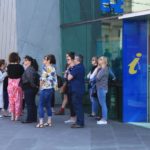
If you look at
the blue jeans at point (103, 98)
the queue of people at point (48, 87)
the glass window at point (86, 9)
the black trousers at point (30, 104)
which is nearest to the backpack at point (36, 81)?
the queue of people at point (48, 87)

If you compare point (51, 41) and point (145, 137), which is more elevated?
point (51, 41)

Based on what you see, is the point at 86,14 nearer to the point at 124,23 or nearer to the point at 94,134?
the point at 124,23

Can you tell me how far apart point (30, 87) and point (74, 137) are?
240 cm

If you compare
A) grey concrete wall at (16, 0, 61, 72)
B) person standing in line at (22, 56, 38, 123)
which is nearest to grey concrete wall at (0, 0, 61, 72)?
grey concrete wall at (16, 0, 61, 72)

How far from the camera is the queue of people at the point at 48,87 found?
1153 centimetres

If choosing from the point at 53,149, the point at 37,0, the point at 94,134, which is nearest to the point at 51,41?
the point at 37,0

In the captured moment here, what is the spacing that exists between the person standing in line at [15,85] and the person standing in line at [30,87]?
352 millimetres

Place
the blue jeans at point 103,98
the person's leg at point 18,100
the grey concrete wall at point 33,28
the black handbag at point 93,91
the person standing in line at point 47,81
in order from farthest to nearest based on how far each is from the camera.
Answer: the grey concrete wall at point 33,28, the person's leg at point 18,100, the black handbag at point 93,91, the blue jeans at point 103,98, the person standing in line at point 47,81

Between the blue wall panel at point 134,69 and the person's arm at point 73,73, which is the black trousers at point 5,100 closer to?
the person's arm at point 73,73

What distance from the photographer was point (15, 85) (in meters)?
12.9

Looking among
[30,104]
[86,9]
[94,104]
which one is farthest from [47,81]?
[86,9]

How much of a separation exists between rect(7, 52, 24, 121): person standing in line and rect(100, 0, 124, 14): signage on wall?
2602 mm

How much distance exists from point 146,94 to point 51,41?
15.6 ft

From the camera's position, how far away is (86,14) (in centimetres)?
1451
